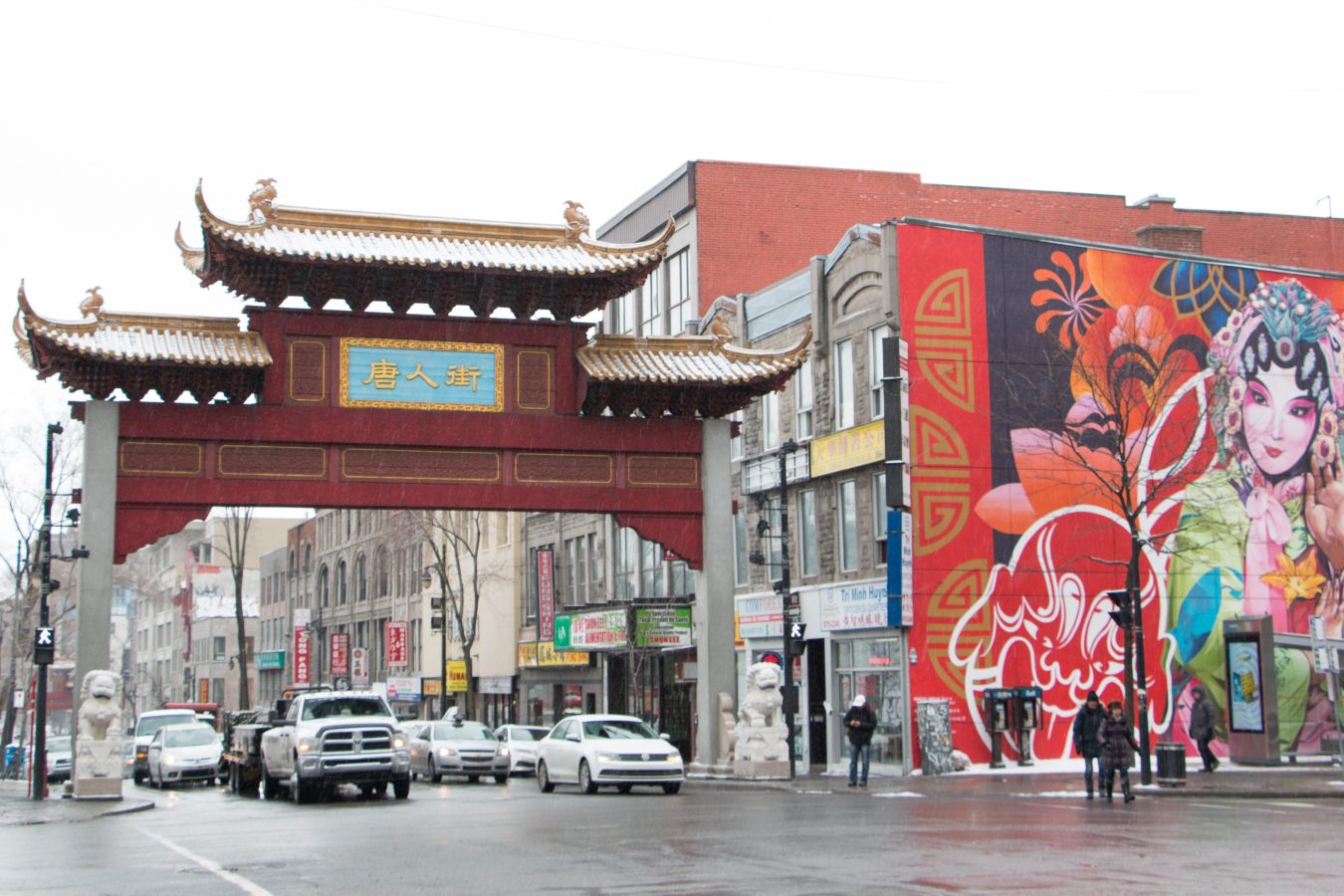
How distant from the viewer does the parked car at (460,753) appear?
1528 inches

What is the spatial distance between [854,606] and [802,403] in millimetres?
5983

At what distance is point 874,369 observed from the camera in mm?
37438

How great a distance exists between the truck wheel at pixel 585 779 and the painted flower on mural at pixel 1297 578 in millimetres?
18301

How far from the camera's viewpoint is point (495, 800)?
28000mm

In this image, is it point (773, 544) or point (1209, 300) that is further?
point (773, 544)

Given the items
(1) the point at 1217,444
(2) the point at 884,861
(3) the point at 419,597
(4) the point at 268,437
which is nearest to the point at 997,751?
(1) the point at 1217,444

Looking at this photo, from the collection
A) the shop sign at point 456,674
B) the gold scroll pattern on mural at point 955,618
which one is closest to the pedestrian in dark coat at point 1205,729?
the gold scroll pattern on mural at point 955,618

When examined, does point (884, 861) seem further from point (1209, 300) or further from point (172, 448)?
point (1209, 300)

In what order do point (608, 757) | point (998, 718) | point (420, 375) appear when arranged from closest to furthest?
point (608, 757), point (420, 375), point (998, 718)

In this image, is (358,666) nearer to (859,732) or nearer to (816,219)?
(816,219)

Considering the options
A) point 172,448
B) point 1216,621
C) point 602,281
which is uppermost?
point 602,281

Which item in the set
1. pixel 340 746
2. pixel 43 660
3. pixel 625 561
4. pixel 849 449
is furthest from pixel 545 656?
pixel 340 746

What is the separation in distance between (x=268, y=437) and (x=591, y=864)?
15267 mm

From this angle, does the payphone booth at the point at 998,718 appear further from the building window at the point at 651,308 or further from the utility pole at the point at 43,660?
the building window at the point at 651,308
